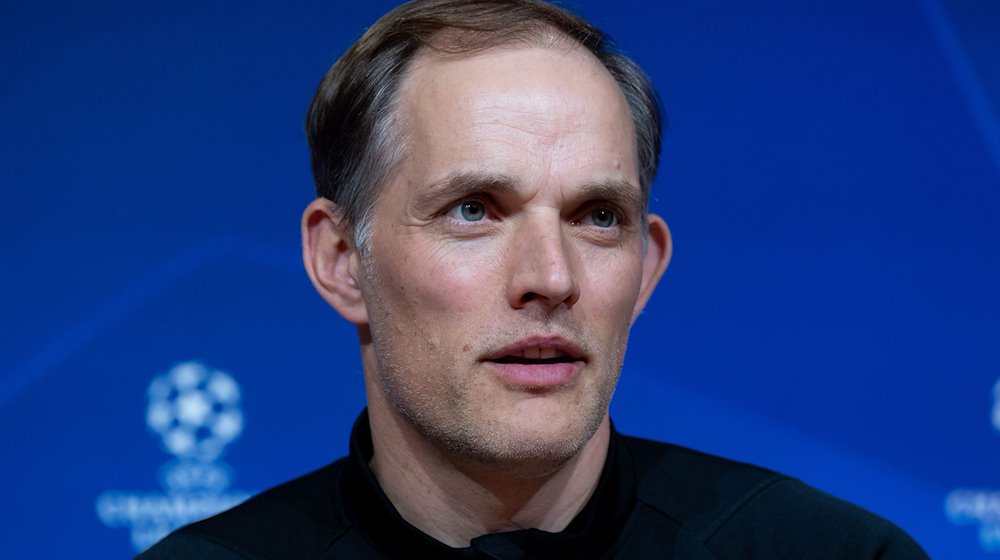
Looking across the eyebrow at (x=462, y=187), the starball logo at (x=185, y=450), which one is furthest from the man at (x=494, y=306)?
the starball logo at (x=185, y=450)

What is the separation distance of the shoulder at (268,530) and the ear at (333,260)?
0.31m

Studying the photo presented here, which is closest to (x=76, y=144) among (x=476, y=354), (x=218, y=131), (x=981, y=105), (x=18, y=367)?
(x=218, y=131)

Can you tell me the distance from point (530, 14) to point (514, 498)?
709 mm

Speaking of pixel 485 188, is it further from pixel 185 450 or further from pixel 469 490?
pixel 185 450

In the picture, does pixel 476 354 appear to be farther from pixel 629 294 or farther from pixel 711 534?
pixel 711 534

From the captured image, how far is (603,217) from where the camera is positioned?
170cm

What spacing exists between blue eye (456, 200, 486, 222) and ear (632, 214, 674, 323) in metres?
0.38

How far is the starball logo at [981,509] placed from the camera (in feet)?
8.79

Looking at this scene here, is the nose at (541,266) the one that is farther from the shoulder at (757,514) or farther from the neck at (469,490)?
the shoulder at (757,514)

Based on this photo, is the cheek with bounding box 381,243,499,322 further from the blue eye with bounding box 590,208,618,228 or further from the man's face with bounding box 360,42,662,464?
the blue eye with bounding box 590,208,618,228

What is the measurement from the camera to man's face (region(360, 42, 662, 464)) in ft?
5.14

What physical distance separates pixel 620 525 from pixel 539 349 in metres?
0.38

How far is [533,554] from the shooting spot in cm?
165

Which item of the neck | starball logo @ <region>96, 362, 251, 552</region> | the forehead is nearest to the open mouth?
the neck
